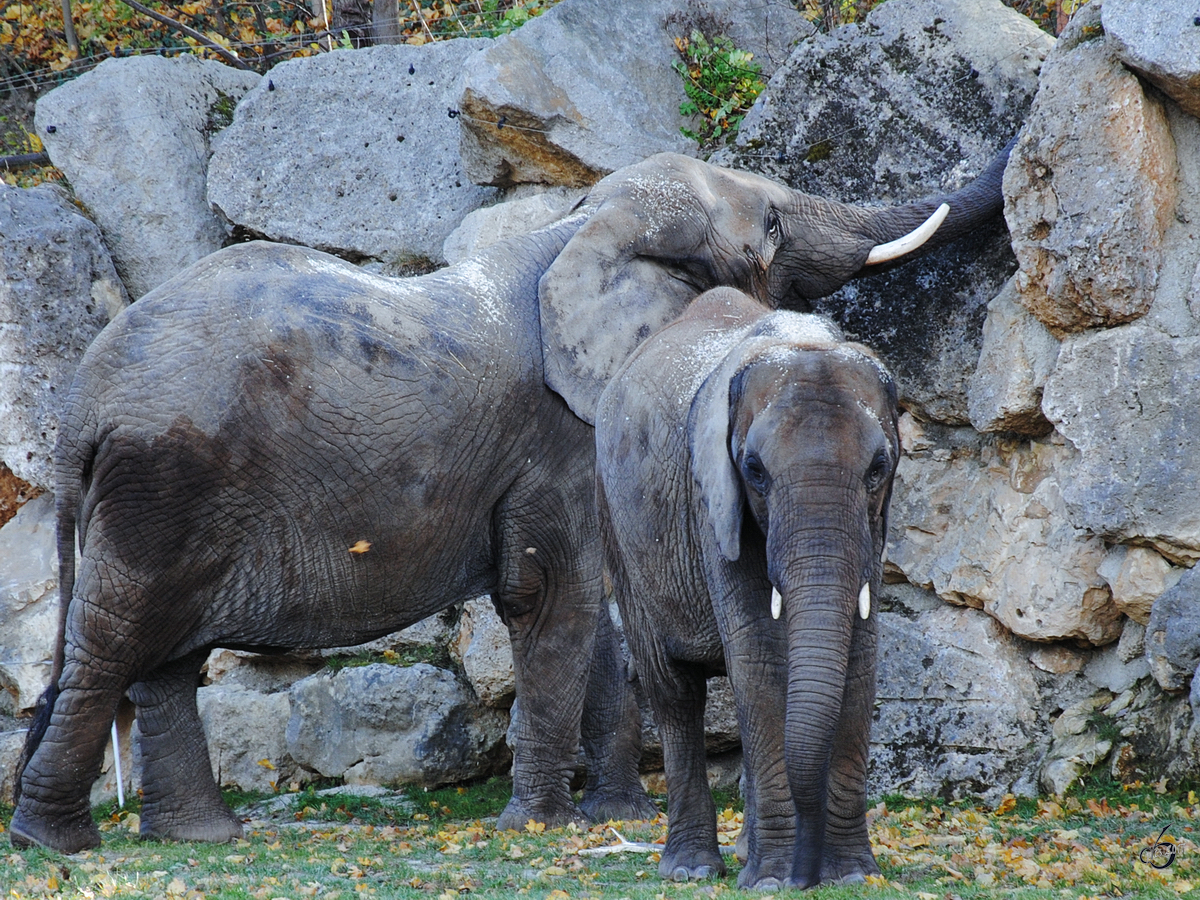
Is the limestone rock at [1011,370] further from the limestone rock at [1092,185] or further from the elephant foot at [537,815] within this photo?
the elephant foot at [537,815]

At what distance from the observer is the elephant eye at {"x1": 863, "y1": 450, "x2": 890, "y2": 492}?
14.8 ft

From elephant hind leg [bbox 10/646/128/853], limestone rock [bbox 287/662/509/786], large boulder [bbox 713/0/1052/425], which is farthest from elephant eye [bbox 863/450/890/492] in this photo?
limestone rock [bbox 287/662/509/786]

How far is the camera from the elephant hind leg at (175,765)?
6949 mm

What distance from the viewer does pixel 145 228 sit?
404 inches

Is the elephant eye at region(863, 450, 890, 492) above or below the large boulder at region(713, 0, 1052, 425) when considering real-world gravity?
below

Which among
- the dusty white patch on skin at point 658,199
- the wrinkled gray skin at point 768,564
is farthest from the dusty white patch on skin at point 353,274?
the wrinkled gray skin at point 768,564

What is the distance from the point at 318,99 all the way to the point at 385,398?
14.3 feet

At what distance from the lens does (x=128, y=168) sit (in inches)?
405

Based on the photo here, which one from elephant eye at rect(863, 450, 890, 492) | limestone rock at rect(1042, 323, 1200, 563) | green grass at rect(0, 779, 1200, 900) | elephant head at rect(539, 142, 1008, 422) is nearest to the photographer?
elephant eye at rect(863, 450, 890, 492)

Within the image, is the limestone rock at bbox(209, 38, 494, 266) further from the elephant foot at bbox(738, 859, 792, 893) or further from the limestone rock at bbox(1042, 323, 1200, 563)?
the elephant foot at bbox(738, 859, 792, 893)

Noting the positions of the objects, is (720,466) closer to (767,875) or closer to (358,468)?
(767,875)

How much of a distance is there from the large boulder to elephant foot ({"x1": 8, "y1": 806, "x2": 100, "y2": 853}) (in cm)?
465

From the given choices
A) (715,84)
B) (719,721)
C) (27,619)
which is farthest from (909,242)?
(27,619)

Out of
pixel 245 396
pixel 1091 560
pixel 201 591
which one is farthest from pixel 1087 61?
pixel 201 591
